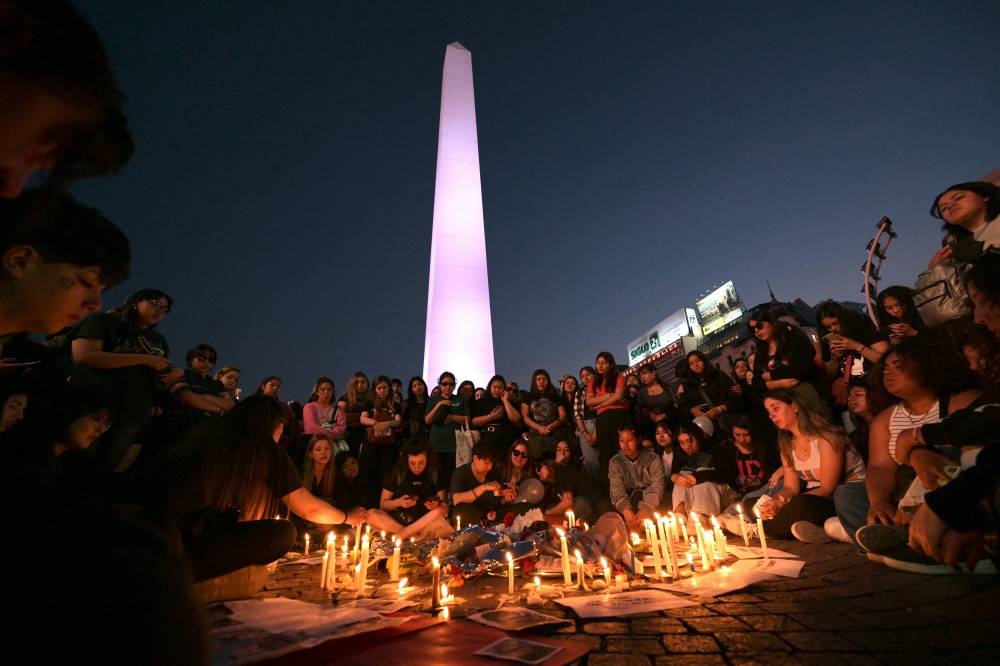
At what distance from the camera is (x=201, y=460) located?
2496 millimetres

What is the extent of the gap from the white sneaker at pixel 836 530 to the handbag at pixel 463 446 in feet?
13.6

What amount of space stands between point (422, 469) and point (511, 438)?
2050mm

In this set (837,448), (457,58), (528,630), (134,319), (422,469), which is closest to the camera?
(528,630)

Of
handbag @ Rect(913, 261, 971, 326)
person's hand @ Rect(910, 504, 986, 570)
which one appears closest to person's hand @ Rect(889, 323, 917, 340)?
handbag @ Rect(913, 261, 971, 326)

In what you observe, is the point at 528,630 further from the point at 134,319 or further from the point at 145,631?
the point at 134,319

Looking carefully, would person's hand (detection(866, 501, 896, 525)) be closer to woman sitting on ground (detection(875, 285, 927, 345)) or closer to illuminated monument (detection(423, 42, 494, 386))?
woman sitting on ground (detection(875, 285, 927, 345))

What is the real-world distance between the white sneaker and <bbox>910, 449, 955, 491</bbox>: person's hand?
121cm

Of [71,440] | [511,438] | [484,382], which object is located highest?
[484,382]

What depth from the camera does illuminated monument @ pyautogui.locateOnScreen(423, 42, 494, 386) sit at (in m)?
11.0

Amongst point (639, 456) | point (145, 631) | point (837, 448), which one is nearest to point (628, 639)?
point (145, 631)

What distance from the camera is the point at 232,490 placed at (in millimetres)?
2625

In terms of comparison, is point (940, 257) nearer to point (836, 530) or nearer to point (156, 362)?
point (836, 530)

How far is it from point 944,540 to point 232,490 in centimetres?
349

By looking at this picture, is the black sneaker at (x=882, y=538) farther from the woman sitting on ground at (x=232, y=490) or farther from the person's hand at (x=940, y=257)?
the woman sitting on ground at (x=232, y=490)
